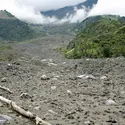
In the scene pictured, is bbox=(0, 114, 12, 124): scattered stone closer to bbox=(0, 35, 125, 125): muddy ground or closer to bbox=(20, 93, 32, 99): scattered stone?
bbox=(0, 35, 125, 125): muddy ground

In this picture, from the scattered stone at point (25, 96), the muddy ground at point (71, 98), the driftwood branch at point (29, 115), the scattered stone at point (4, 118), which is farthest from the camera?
the scattered stone at point (25, 96)

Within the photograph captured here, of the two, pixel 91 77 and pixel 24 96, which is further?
pixel 91 77

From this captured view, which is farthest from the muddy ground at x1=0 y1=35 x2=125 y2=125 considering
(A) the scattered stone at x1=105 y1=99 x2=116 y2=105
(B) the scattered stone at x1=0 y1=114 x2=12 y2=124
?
(B) the scattered stone at x1=0 y1=114 x2=12 y2=124

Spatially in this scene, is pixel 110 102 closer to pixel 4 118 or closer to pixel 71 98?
pixel 71 98

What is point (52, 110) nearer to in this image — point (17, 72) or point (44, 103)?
point (44, 103)

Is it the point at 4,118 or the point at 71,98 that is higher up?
the point at 4,118

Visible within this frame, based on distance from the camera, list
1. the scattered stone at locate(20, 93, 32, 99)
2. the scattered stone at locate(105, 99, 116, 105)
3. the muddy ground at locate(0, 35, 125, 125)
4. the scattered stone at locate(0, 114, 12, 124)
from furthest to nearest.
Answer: the scattered stone at locate(20, 93, 32, 99)
the scattered stone at locate(105, 99, 116, 105)
the muddy ground at locate(0, 35, 125, 125)
the scattered stone at locate(0, 114, 12, 124)

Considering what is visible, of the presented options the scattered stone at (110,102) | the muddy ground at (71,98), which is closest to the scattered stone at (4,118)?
the muddy ground at (71,98)

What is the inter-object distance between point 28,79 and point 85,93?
28.4ft

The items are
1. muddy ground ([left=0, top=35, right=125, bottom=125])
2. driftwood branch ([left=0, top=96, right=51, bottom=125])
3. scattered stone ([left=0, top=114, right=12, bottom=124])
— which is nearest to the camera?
driftwood branch ([left=0, top=96, right=51, bottom=125])

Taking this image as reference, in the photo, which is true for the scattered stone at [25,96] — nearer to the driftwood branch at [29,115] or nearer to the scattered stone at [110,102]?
the driftwood branch at [29,115]

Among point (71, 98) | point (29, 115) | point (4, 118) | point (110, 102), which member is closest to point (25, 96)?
point (71, 98)

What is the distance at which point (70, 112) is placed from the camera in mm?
16812

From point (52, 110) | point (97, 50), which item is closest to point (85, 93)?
point (52, 110)
